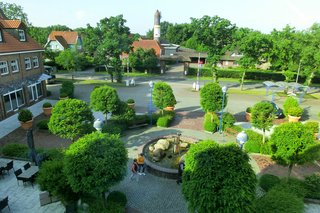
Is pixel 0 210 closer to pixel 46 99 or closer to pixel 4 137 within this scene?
pixel 4 137

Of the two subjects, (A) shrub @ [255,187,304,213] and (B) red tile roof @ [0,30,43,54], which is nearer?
(A) shrub @ [255,187,304,213]

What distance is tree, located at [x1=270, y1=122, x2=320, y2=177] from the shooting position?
1196cm

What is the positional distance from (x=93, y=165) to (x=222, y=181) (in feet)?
15.8

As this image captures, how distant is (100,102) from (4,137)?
8.19 metres

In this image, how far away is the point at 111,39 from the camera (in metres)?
36.5

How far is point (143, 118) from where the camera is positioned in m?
22.2

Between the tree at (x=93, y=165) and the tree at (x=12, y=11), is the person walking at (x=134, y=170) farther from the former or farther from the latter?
the tree at (x=12, y=11)

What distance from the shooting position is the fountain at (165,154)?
1430 centimetres

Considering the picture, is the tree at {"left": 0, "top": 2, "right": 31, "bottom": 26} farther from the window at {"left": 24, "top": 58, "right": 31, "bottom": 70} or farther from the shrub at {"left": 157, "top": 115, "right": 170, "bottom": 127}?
the shrub at {"left": 157, "top": 115, "right": 170, "bottom": 127}

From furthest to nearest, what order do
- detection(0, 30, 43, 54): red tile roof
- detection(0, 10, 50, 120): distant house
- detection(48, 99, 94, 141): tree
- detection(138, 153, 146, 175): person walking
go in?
1. detection(0, 30, 43, 54): red tile roof
2. detection(0, 10, 50, 120): distant house
3. detection(48, 99, 94, 141): tree
4. detection(138, 153, 146, 175): person walking

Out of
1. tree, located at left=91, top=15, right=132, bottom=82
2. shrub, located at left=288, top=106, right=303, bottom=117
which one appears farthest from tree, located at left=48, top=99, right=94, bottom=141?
tree, located at left=91, top=15, right=132, bottom=82

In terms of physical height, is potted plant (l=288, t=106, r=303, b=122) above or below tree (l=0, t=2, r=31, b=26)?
below

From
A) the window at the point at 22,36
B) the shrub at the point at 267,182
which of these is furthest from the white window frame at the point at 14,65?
the shrub at the point at 267,182

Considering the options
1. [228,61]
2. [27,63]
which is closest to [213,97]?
[27,63]
